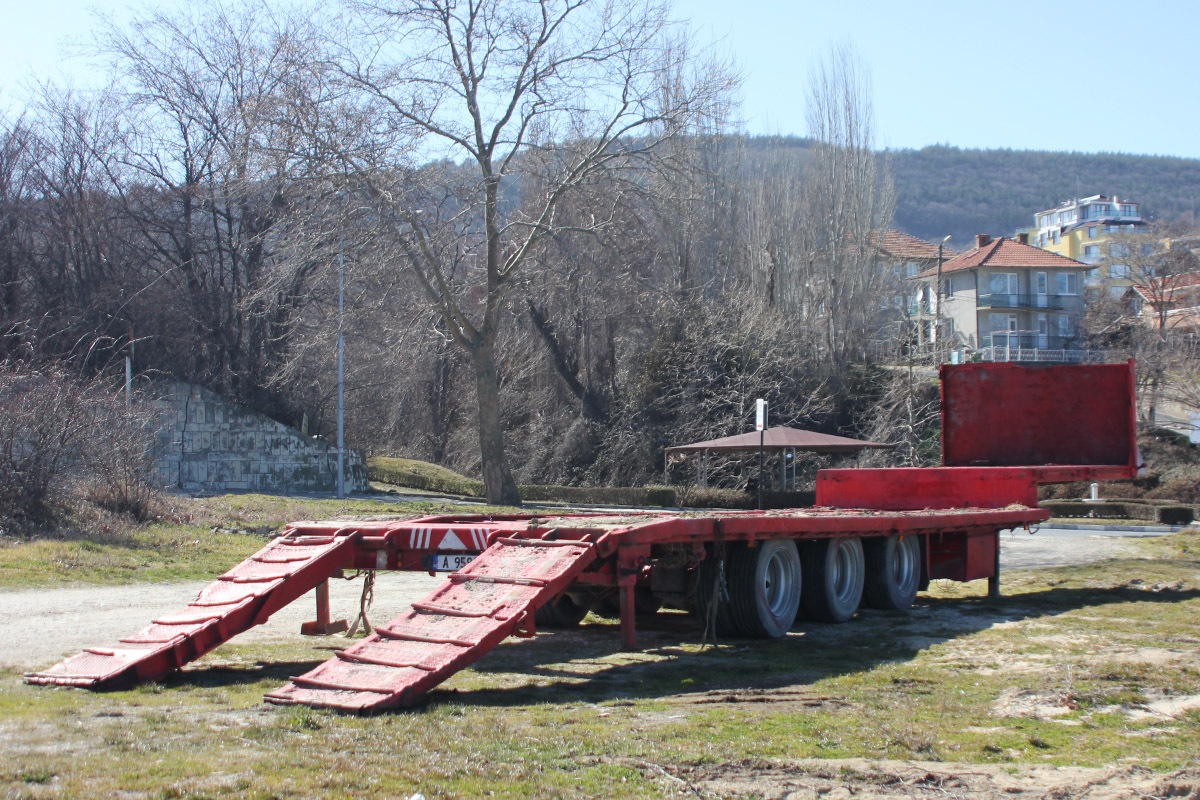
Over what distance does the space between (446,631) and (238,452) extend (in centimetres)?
3208

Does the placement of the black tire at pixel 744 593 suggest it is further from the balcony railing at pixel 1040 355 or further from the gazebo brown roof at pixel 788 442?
the balcony railing at pixel 1040 355

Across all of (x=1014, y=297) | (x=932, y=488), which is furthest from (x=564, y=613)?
(x=1014, y=297)

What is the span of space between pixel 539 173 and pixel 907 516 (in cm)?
2185

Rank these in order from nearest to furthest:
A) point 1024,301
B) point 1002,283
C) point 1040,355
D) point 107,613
Answer: point 107,613
point 1040,355
point 1002,283
point 1024,301

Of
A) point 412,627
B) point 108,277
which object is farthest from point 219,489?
point 412,627

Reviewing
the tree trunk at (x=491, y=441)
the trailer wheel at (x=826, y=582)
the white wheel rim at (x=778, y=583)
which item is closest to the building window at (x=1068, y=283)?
the tree trunk at (x=491, y=441)

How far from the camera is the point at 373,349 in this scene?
1673 inches

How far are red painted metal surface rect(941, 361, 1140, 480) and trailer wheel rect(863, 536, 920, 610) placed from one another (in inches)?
183

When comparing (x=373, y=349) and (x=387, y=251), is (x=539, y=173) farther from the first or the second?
(x=373, y=349)

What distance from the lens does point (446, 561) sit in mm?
8328

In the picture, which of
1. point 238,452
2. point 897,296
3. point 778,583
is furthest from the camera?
point 897,296

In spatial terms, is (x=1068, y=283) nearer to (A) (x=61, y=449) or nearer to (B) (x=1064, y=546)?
(B) (x=1064, y=546)

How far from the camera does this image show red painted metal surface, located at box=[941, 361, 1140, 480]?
15.2m

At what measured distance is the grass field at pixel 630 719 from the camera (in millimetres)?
4590
